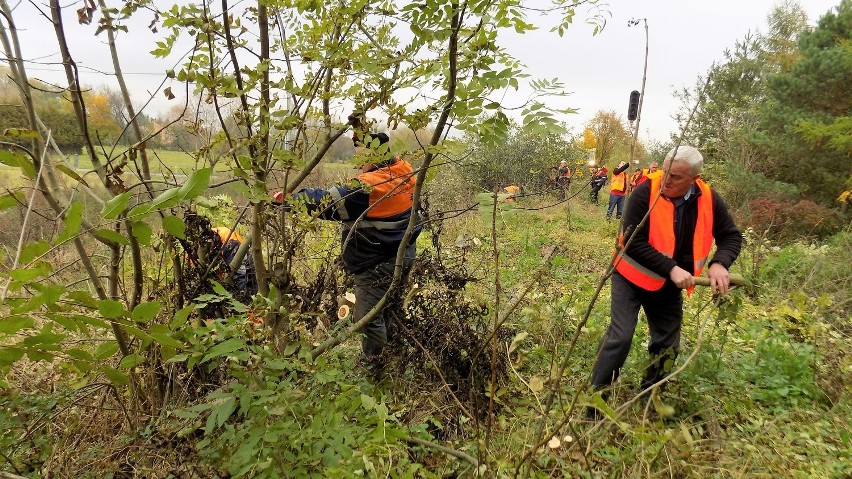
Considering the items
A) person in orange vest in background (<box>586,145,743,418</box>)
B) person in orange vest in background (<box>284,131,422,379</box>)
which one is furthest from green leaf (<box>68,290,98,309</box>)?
person in orange vest in background (<box>586,145,743,418</box>)

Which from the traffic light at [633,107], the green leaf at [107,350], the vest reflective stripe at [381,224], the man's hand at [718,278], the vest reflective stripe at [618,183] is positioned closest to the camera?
the green leaf at [107,350]

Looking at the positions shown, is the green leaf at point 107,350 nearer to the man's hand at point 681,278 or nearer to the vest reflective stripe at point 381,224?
the vest reflective stripe at point 381,224

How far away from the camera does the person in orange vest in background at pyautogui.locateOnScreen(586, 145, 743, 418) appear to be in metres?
2.86

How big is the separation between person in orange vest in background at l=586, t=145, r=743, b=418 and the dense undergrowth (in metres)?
0.26

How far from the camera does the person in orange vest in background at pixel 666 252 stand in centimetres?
286

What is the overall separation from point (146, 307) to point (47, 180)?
1349mm

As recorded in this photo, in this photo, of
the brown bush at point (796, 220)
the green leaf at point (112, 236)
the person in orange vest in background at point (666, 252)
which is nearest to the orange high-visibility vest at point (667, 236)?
the person in orange vest in background at point (666, 252)

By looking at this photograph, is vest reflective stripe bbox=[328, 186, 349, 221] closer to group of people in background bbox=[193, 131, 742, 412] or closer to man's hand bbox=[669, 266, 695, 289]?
group of people in background bbox=[193, 131, 742, 412]

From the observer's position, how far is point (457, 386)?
10.3ft

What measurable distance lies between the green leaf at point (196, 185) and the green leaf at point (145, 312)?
9.9 inches

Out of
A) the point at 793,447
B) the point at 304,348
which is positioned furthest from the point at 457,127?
the point at 793,447

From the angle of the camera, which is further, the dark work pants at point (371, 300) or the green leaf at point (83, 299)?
the dark work pants at point (371, 300)

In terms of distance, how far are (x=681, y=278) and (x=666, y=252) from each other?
0.30m

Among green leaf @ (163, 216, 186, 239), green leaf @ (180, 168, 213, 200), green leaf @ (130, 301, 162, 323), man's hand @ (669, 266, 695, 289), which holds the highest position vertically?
green leaf @ (180, 168, 213, 200)
